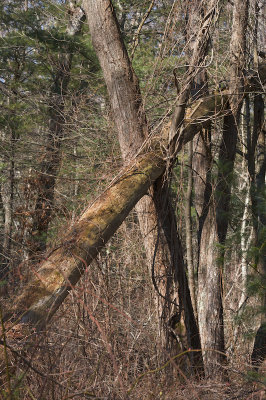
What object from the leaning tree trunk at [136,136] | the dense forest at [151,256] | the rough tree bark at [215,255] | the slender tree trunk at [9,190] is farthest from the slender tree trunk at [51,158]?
the leaning tree trunk at [136,136]

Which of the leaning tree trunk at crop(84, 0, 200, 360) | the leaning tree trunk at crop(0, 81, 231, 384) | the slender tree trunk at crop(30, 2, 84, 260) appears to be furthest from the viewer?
the slender tree trunk at crop(30, 2, 84, 260)

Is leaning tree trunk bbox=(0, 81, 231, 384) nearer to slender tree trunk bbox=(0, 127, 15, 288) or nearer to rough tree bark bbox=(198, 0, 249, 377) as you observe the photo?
rough tree bark bbox=(198, 0, 249, 377)

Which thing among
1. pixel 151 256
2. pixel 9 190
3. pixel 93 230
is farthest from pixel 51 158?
pixel 93 230

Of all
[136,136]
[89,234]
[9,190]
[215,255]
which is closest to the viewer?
[89,234]

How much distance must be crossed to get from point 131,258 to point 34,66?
25.6ft

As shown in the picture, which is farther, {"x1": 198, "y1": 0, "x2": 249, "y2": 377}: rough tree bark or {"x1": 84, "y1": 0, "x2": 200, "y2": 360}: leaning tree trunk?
{"x1": 198, "y1": 0, "x2": 249, "y2": 377}: rough tree bark

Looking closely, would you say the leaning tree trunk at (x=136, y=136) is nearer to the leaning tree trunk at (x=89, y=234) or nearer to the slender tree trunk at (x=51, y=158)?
the leaning tree trunk at (x=89, y=234)

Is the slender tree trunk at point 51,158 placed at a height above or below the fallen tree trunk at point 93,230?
above

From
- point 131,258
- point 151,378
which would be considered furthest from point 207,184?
point 151,378

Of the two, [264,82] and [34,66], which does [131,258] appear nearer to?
[264,82]

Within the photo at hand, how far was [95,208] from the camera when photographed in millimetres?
3674

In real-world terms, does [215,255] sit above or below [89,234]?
below

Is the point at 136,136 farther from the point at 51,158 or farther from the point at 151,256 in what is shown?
the point at 51,158

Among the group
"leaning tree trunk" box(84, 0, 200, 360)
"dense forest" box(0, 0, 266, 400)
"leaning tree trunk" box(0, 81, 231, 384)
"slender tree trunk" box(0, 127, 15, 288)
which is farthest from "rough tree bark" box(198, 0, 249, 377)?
"slender tree trunk" box(0, 127, 15, 288)
